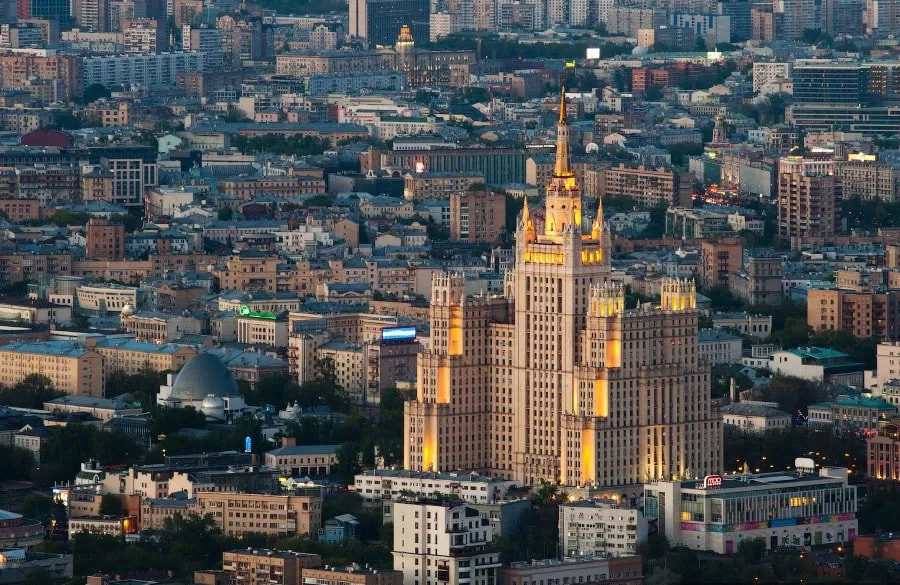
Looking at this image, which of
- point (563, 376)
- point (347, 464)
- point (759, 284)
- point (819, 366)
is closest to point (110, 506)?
point (347, 464)

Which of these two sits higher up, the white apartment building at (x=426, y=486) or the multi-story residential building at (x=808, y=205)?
the white apartment building at (x=426, y=486)

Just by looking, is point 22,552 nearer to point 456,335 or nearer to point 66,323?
point 456,335

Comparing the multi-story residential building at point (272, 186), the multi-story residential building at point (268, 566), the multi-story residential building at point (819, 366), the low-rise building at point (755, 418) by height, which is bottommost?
the multi-story residential building at point (272, 186)

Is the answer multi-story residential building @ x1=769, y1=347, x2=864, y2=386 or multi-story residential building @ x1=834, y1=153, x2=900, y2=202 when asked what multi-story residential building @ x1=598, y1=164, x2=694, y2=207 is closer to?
multi-story residential building @ x1=834, y1=153, x2=900, y2=202

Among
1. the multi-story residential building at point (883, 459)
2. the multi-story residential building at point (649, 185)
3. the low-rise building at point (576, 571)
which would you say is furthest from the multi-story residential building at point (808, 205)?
the low-rise building at point (576, 571)

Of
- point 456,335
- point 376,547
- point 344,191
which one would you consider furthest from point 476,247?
point 376,547

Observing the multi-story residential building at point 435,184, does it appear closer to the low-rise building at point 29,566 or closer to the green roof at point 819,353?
the green roof at point 819,353

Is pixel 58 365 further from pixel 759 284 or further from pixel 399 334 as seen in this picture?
pixel 759 284
